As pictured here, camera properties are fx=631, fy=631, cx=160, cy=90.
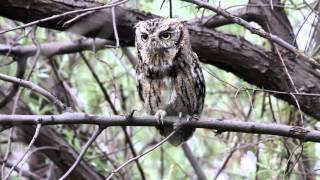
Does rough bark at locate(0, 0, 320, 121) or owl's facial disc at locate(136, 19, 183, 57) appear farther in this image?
rough bark at locate(0, 0, 320, 121)

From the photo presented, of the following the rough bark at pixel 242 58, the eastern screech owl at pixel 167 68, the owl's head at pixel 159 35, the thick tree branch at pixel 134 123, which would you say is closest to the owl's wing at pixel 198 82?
the eastern screech owl at pixel 167 68

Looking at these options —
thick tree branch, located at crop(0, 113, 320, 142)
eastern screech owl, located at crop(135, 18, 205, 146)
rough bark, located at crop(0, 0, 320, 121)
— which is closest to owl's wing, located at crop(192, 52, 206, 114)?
eastern screech owl, located at crop(135, 18, 205, 146)

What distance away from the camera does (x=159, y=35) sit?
324cm

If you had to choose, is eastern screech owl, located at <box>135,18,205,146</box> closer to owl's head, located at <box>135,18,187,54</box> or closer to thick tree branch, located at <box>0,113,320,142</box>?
owl's head, located at <box>135,18,187,54</box>

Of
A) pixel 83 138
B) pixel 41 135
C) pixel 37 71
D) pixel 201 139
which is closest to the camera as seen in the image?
pixel 41 135

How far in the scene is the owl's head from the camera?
3244 millimetres

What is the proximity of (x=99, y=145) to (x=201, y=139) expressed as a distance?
1298 mm

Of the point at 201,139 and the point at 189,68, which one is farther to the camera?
the point at 201,139

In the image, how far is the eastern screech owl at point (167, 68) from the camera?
328 centimetres

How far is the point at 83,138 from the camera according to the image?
15.8 ft

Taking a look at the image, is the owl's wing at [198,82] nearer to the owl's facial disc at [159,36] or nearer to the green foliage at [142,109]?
the owl's facial disc at [159,36]

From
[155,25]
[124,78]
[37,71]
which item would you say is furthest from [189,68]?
[124,78]

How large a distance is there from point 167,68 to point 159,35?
0.62 ft

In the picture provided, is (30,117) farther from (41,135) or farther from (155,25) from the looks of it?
(41,135)
